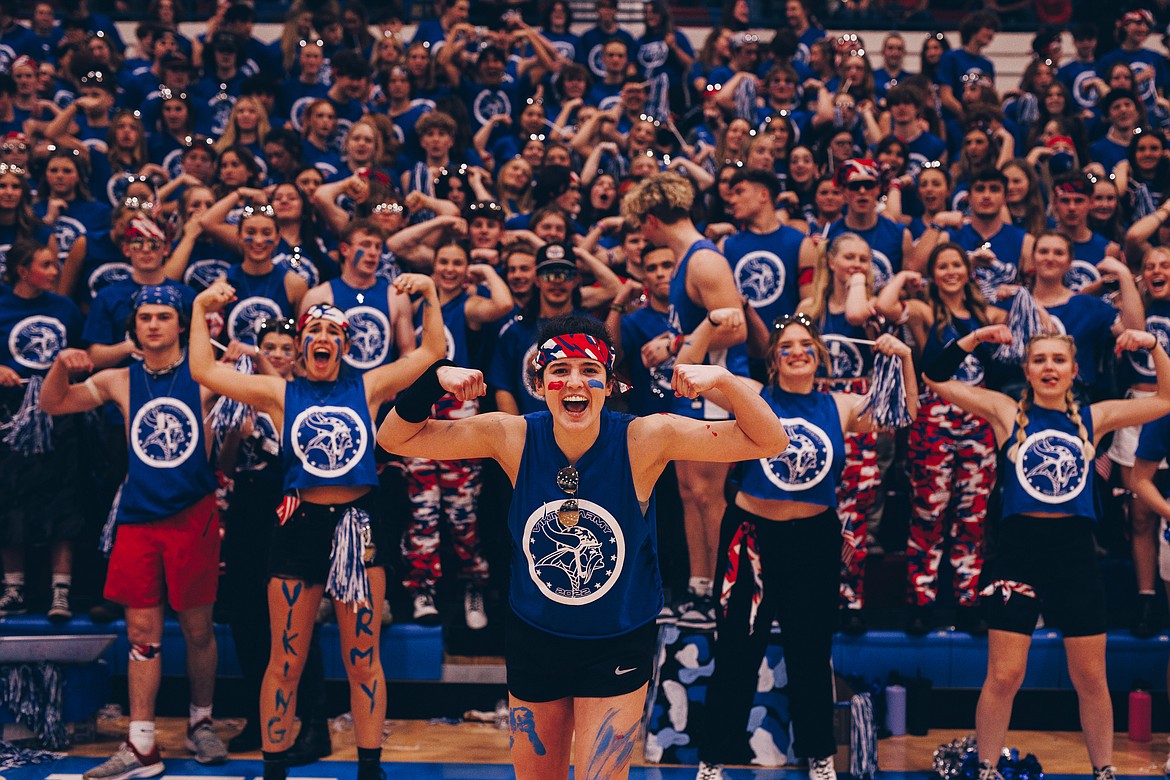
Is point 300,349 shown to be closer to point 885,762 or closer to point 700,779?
point 700,779

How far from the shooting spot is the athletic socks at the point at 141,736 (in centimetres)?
514

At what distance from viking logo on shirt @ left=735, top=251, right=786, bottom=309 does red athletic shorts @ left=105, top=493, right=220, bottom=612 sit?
269cm

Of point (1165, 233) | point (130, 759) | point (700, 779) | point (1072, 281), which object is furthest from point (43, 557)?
point (1165, 233)

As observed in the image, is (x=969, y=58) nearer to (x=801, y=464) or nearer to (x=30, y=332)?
(x=801, y=464)

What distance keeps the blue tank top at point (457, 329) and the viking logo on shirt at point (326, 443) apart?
3.43 feet

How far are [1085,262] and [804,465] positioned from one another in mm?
2719

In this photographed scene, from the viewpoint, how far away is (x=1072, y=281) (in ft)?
21.5

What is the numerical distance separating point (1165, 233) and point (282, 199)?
4699 millimetres

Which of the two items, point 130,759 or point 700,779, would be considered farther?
point 130,759

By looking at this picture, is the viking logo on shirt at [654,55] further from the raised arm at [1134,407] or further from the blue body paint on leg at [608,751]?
the blue body paint on leg at [608,751]

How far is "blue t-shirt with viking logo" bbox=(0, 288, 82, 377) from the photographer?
6016mm

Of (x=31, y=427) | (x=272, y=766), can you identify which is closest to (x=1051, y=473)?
(x=272, y=766)

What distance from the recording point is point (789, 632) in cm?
480

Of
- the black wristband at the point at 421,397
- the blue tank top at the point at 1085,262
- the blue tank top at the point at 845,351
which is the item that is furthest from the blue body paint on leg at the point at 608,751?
the blue tank top at the point at 1085,262
